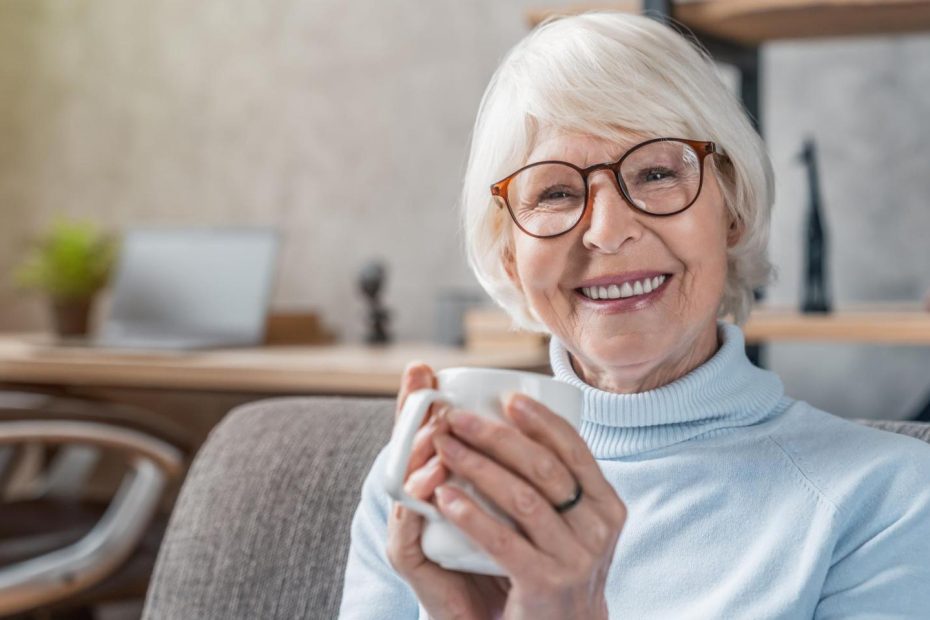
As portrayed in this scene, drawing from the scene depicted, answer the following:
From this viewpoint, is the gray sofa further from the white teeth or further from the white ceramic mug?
the white ceramic mug

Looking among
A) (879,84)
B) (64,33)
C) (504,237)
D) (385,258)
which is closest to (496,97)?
(504,237)

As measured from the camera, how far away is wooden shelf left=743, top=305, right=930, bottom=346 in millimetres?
1780

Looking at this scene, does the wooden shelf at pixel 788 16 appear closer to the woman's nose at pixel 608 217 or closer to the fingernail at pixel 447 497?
the woman's nose at pixel 608 217

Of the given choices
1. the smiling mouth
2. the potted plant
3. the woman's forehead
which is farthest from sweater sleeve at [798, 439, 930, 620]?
the potted plant

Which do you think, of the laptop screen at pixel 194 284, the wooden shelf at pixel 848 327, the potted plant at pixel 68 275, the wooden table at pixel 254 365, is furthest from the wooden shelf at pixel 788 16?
the potted plant at pixel 68 275

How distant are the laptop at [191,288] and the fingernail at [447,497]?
1.88 metres

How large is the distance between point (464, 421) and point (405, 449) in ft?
0.14

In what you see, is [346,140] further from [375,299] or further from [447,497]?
[447,497]

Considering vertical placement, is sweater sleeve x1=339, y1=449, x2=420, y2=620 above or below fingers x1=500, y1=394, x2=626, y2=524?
below

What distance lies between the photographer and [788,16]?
194 cm

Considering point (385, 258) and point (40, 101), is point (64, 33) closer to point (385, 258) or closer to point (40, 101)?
point (40, 101)

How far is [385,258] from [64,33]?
116 centimetres

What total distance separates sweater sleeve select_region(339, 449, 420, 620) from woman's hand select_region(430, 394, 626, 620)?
308mm

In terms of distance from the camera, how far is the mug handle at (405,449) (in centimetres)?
71
